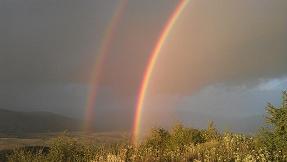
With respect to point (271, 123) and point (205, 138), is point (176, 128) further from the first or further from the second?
point (271, 123)

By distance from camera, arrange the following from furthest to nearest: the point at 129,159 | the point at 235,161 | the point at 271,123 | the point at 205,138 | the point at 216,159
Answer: the point at 205,138 < the point at 271,123 < the point at 129,159 < the point at 216,159 < the point at 235,161

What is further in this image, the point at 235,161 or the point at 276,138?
the point at 276,138

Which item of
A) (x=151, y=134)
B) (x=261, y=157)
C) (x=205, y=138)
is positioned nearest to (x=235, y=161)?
(x=261, y=157)

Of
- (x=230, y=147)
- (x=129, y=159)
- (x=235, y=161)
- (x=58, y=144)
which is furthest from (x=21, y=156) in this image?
(x=235, y=161)

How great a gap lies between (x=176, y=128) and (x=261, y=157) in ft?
51.1

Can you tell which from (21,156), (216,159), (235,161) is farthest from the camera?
(21,156)

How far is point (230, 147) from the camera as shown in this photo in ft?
69.2

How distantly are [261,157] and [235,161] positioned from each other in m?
1.25

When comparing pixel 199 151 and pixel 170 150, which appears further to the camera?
pixel 170 150

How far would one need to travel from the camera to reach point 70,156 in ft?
82.4

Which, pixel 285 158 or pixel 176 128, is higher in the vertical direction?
pixel 176 128


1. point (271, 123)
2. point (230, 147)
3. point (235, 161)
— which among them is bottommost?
point (235, 161)

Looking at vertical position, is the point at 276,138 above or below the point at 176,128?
below

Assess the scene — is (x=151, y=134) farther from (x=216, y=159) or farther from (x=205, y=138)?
(x=216, y=159)
